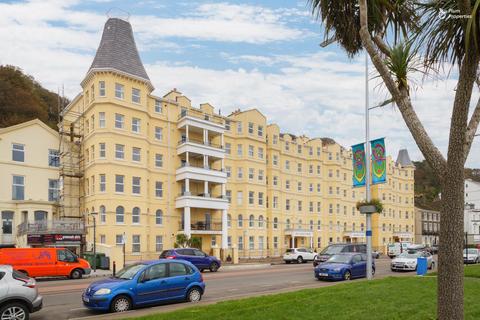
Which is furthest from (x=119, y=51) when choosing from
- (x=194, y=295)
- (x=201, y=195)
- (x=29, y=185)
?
(x=194, y=295)

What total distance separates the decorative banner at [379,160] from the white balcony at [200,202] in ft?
91.3

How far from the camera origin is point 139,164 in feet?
144

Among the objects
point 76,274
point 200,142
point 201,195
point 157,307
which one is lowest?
point 76,274

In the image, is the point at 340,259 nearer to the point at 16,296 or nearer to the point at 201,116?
the point at 16,296

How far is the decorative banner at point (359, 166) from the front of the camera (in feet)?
67.0

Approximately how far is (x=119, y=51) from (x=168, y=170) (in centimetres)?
1269

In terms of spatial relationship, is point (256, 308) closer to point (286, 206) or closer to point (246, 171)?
point (246, 171)

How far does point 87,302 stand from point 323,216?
187 feet

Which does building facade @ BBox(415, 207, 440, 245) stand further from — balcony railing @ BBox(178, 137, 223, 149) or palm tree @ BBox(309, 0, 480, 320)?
palm tree @ BBox(309, 0, 480, 320)

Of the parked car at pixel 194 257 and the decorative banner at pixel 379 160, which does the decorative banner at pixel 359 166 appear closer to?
the decorative banner at pixel 379 160

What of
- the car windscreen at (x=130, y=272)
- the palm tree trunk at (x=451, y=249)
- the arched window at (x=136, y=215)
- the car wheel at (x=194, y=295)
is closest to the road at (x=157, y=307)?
the car wheel at (x=194, y=295)

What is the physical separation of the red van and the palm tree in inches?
894

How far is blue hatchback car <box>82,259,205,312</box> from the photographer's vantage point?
1380 centimetres

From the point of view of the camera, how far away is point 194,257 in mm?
31969
